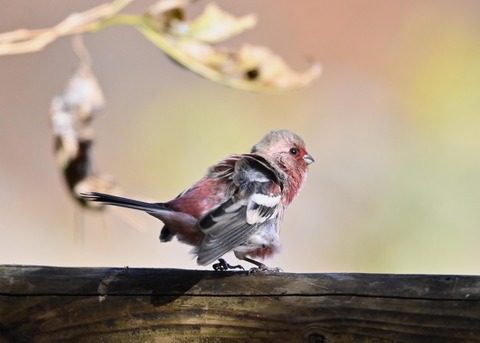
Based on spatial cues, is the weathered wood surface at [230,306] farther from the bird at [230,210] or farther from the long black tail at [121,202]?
the bird at [230,210]

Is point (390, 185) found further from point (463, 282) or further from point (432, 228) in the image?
point (463, 282)

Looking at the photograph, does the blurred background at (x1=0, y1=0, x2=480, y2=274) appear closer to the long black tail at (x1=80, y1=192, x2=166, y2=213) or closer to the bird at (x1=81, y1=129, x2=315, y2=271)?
the bird at (x1=81, y1=129, x2=315, y2=271)

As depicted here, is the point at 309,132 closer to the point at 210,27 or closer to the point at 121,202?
the point at 210,27

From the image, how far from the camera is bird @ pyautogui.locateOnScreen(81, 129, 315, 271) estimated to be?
3002 mm

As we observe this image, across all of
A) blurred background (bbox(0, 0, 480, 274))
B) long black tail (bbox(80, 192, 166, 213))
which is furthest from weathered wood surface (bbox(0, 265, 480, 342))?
blurred background (bbox(0, 0, 480, 274))

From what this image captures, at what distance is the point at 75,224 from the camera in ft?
17.1

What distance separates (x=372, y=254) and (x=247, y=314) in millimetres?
2862

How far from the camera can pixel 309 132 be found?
5.64 metres

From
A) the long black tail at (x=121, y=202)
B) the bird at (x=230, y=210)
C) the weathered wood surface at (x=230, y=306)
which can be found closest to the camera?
the weathered wood surface at (x=230, y=306)

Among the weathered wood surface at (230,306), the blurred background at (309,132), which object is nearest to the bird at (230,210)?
the weathered wood surface at (230,306)

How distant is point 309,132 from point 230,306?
333cm

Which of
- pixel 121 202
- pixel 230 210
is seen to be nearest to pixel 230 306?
pixel 121 202

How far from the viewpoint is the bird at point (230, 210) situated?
300cm

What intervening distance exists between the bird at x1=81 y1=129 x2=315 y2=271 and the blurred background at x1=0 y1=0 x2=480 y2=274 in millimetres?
1720
